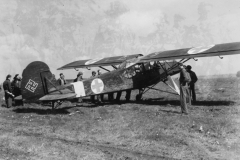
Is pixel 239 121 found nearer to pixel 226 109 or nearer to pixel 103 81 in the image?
pixel 226 109

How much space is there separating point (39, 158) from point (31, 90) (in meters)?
5.01

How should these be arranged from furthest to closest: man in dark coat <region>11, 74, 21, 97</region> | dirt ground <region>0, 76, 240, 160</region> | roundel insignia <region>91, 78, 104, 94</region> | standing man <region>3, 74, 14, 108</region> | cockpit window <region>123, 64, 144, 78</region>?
man in dark coat <region>11, 74, 21, 97</region> < standing man <region>3, 74, 14, 108</region> < cockpit window <region>123, 64, 144, 78</region> < roundel insignia <region>91, 78, 104, 94</region> < dirt ground <region>0, 76, 240, 160</region>

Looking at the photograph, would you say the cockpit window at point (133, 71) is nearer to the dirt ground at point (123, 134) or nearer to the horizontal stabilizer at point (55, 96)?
the dirt ground at point (123, 134)

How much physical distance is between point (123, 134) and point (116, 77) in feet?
15.9

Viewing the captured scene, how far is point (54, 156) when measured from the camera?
5.28m

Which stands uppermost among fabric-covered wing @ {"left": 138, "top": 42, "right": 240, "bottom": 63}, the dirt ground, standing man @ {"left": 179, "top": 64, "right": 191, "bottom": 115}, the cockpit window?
fabric-covered wing @ {"left": 138, "top": 42, "right": 240, "bottom": 63}

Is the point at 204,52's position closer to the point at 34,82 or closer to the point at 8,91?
the point at 34,82

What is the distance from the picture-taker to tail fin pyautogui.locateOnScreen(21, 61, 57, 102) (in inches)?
381

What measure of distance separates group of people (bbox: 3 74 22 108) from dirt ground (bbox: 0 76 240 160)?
2136 mm

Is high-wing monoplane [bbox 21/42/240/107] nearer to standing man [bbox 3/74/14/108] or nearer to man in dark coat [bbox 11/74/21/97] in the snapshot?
standing man [bbox 3/74/14/108]

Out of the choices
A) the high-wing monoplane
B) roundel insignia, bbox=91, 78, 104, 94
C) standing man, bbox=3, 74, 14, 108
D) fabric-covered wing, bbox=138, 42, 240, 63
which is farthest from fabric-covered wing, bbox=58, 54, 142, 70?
standing man, bbox=3, 74, 14, 108

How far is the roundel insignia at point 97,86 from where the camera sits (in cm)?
1069

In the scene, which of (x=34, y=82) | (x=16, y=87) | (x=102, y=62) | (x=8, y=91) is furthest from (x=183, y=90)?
(x=16, y=87)

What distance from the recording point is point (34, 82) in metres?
9.74
